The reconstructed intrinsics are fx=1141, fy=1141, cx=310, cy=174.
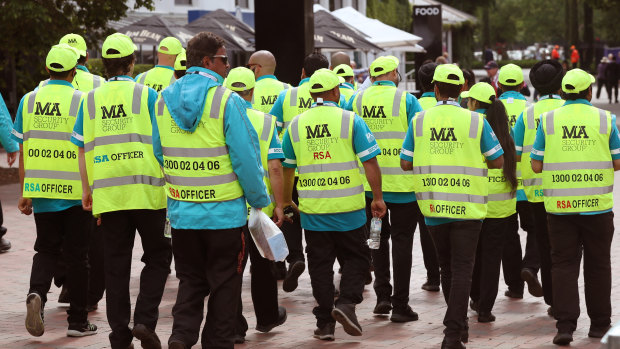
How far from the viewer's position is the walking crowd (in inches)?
259

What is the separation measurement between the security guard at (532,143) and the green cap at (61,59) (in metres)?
3.39

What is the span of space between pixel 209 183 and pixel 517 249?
3926mm

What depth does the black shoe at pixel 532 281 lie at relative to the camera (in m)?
9.57

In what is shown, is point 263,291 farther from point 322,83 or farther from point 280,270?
point 280,270

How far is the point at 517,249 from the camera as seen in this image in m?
9.65

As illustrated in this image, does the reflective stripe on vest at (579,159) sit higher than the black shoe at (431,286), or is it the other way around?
the reflective stripe on vest at (579,159)

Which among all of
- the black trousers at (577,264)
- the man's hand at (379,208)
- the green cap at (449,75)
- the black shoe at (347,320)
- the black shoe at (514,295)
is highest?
the green cap at (449,75)

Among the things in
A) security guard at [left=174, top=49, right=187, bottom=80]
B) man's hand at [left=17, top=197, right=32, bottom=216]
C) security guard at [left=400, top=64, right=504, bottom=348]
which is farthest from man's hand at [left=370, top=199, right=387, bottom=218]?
security guard at [left=174, top=49, right=187, bottom=80]

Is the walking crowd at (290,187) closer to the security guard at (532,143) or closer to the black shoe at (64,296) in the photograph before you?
the security guard at (532,143)

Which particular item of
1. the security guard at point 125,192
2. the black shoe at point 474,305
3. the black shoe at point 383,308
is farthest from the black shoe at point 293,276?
the security guard at point 125,192

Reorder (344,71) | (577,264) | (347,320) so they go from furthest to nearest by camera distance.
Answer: (344,71) → (577,264) → (347,320)

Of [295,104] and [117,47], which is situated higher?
[117,47]

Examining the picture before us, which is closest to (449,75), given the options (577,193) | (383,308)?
(577,193)

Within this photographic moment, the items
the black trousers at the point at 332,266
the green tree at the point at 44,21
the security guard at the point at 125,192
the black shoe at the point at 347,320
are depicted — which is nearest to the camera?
the security guard at the point at 125,192
